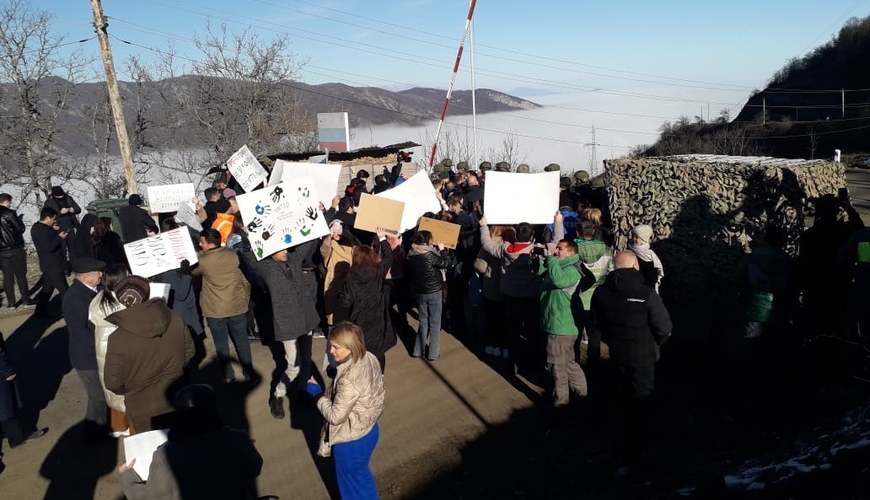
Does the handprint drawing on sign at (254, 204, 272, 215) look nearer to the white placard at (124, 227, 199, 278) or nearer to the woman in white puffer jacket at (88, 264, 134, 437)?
the white placard at (124, 227, 199, 278)

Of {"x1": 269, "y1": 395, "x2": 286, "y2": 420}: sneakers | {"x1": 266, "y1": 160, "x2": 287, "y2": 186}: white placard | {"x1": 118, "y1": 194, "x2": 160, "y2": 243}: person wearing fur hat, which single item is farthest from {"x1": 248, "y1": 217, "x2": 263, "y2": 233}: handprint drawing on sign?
{"x1": 118, "y1": 194, "x2": 160, "y2": 243}: person wearing fur hat

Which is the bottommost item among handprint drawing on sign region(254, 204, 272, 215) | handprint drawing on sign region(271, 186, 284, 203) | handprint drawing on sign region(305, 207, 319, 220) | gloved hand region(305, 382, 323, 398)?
gloved hand region(305, 382, 323, 398)

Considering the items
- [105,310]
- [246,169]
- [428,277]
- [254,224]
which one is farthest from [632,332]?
[246,169]

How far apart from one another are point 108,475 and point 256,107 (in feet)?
57.6

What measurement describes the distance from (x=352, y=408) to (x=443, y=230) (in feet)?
12.2

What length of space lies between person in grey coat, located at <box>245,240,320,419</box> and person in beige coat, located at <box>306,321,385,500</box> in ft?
7.08

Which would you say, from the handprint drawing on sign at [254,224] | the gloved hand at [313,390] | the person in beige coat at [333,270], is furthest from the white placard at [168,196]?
the gloved hand at [313,390]

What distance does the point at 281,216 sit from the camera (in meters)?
6.74

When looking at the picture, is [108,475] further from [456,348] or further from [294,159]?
[294,159]

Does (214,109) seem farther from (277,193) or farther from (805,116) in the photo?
A: (805,116)

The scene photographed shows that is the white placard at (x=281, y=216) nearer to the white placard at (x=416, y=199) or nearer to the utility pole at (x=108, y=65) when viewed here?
the white placard at (x=416, y=199)

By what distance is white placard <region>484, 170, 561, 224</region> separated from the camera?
7.43 meters

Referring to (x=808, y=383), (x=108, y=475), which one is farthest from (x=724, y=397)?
(x=108, y=475)

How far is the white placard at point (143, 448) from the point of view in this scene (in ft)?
10.8
